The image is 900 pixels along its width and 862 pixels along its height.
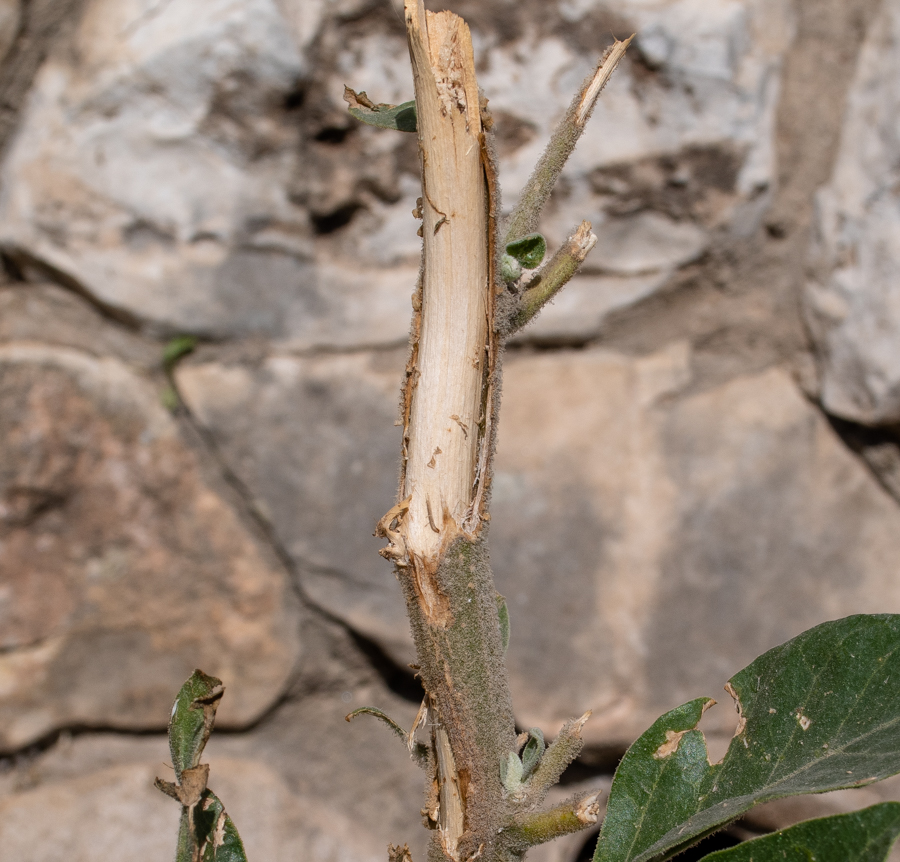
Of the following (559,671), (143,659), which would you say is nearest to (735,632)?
(559,671)

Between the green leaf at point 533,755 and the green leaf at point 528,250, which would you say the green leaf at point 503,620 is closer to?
the green leaf at point 533,755

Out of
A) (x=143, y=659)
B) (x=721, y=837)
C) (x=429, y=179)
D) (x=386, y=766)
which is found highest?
(x=429, y=179)

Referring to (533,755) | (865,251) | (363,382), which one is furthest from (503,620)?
(865,251)

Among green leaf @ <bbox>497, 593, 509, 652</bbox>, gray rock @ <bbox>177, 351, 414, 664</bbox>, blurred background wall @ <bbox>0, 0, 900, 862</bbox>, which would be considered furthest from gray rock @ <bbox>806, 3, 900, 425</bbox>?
green leaf @ <bbox>497, 593, 509, 652</bbox>

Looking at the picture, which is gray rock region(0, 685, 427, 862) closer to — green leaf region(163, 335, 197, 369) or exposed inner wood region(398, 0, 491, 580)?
green leaf region(163, 335, 197, 369)

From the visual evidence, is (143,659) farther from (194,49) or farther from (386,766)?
(194,49)
